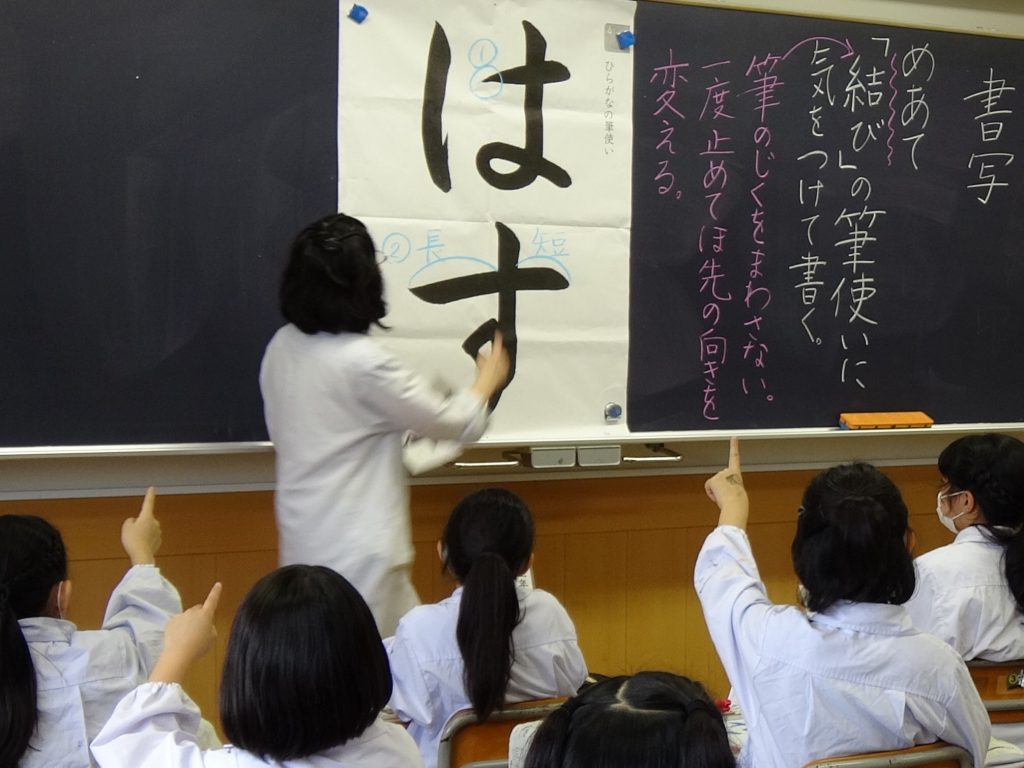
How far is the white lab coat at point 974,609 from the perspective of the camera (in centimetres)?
183

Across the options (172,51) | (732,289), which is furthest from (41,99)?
(732,289)

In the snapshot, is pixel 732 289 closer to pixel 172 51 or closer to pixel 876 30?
pixel 876 30

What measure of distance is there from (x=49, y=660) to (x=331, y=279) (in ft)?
2.64

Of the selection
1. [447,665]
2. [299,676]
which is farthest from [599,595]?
[299,676]

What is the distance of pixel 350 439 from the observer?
72.8 inches

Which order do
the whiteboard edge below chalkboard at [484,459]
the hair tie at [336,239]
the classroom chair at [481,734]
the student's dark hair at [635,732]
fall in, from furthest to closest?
the whiteboard edge below chalkboard at [484,459] < the hair tie at [336,239] < the classroom chair at [481,734] < the student's dark hair at [635,732]

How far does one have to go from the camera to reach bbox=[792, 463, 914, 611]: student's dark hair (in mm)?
1440

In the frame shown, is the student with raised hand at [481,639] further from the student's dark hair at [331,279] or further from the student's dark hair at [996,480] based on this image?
the student's dark hair at [996,480]

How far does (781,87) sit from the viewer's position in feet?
8.80

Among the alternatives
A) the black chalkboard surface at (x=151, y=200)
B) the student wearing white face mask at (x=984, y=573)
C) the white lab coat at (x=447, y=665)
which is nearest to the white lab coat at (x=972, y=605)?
the student wearing white face mask at (x=984, y=573)

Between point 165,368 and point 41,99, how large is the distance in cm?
64

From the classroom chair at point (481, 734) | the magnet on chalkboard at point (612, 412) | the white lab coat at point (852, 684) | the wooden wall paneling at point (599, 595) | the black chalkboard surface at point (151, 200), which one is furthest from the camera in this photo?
the wooden wall paneling at point (599, 595)

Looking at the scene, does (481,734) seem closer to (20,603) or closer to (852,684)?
(852,684)

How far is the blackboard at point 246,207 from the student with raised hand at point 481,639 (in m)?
0.74
